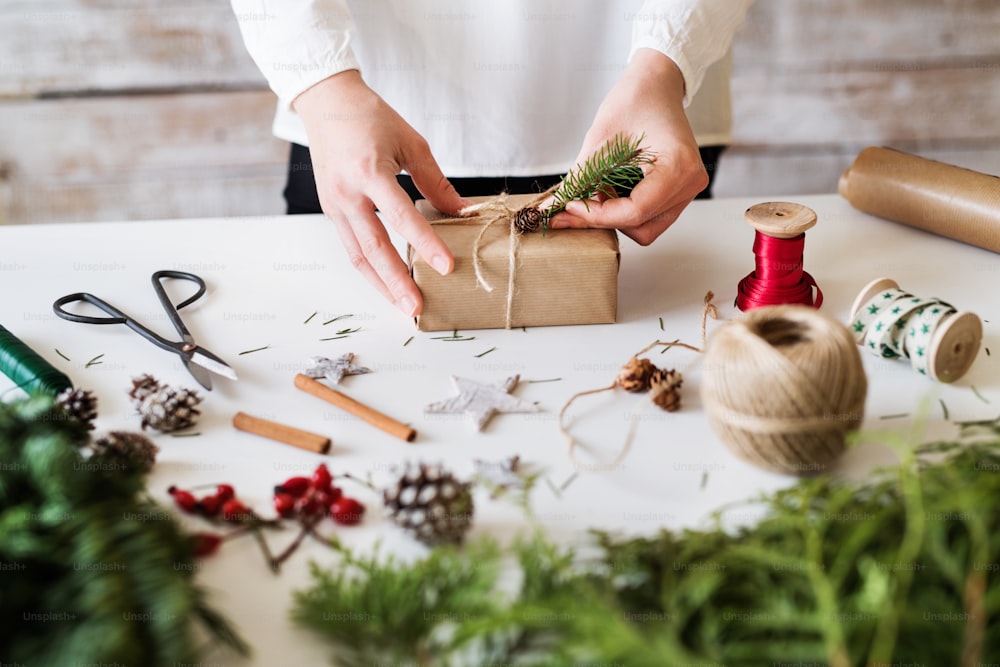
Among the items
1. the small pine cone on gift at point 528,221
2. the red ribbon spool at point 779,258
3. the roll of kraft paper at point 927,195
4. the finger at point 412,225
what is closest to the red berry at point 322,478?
the finger at point 412,225

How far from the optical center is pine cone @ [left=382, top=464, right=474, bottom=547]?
771mm

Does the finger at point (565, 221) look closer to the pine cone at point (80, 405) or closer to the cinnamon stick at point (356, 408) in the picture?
the cinnamon stick at point (356, 408)

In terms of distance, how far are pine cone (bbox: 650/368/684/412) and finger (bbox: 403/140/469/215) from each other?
40cm

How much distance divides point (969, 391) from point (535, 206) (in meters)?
0.56

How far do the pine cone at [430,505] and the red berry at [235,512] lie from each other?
15 cm

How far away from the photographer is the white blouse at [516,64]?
131cm

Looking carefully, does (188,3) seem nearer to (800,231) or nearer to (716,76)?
(716,76)

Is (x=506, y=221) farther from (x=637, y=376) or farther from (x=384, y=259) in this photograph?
(x=637, y=376)

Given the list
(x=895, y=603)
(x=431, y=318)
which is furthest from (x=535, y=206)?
(x=895, y=603)

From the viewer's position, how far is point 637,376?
1001mm

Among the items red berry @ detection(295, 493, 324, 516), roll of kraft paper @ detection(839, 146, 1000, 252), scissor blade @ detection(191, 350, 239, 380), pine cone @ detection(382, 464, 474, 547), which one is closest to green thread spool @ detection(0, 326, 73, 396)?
scissor blade @ detection(191, 350, 239, 380)

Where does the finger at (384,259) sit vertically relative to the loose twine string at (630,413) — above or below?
above

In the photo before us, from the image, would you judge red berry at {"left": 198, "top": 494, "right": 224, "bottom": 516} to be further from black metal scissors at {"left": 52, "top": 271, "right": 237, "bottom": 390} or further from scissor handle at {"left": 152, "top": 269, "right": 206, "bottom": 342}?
scissor handle at {"left": 152, "top": 269, "right": 206, "bottom": 342}

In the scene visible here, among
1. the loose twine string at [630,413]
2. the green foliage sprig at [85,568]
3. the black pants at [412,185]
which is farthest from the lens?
the black pants at [412,185]
